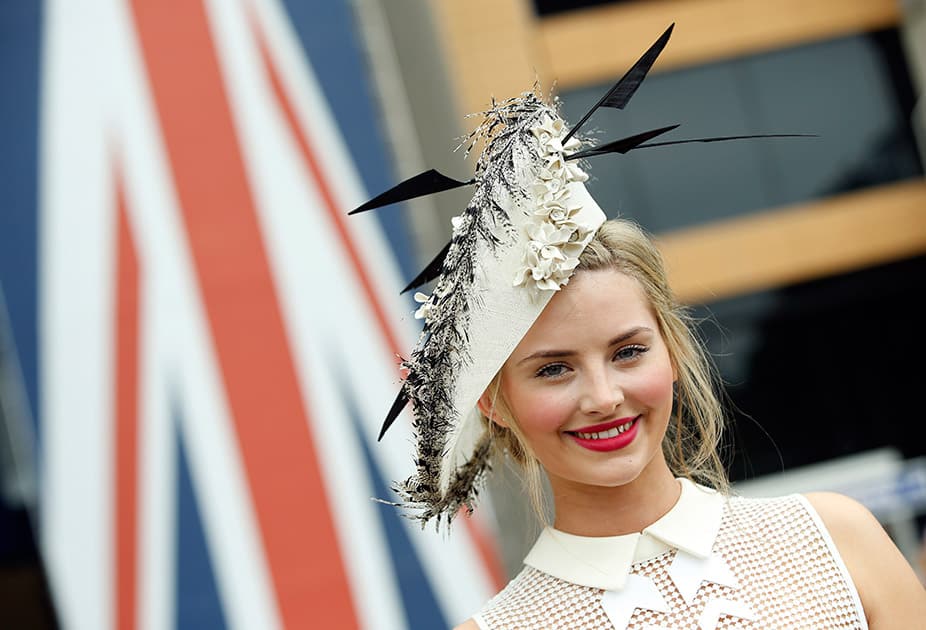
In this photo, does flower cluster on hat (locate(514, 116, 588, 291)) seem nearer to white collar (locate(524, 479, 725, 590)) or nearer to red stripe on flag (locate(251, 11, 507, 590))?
white collar (locate(524, 479, 725, 590))

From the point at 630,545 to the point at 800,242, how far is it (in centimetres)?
974

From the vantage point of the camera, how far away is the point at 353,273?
6277 millimetres

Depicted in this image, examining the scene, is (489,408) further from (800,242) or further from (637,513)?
(800,242)

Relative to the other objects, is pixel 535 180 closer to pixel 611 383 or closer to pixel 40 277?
pixel 611 383

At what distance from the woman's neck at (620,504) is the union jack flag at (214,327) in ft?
14.4

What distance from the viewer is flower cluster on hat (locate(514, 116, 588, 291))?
1587 millimetres

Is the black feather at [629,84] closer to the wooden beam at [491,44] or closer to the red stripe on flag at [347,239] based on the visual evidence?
the red stripe on flag at [347,239]

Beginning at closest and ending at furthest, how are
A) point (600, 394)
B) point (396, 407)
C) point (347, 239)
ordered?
point (600, 394), point (396, 407), point (347, 239)

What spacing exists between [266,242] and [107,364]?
0.99 meters

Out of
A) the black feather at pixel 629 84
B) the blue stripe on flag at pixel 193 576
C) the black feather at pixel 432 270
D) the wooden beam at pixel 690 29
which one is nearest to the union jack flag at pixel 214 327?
the blue stripe on flag at pixel 193 576

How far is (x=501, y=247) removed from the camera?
161 centimetres

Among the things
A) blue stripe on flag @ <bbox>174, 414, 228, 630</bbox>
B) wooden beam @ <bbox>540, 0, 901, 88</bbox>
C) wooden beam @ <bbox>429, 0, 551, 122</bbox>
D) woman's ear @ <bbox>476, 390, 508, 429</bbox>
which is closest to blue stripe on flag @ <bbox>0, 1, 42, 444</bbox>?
blue stripe on flag @ <bbox>174, 414, 228, 630</bbox>

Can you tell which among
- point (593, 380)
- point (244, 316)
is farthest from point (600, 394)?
point (244, 316)

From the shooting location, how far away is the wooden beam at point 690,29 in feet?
35.7
